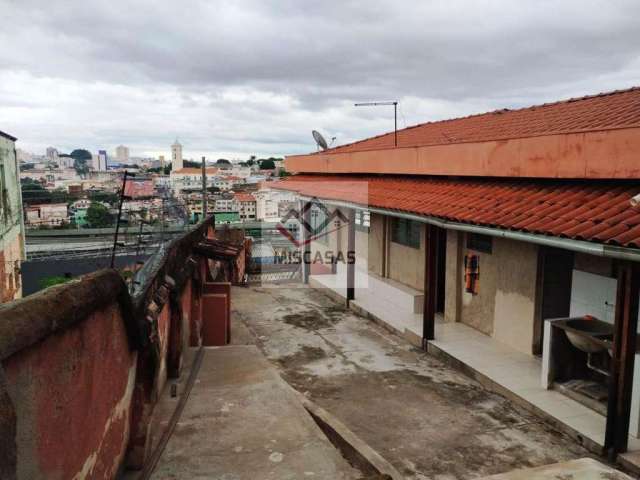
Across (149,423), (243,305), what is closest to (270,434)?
(149,423)

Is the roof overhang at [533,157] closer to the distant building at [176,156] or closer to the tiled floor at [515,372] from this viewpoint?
the tiled floor at [515,372]

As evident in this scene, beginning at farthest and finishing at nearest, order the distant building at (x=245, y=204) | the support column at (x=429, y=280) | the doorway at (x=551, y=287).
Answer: the distant building at (x=245, y=204)
the support column at (x=429, y=280)
the doorway at (x=551, y=287)

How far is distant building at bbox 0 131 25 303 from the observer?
18.3 m

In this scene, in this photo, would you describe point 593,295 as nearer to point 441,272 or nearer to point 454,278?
point 454,278

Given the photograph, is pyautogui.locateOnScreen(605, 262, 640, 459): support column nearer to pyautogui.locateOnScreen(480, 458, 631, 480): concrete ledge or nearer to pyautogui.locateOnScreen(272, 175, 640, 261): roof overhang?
pyautogui.locateOnScreen(272, 175, 640, 261): roof overhang

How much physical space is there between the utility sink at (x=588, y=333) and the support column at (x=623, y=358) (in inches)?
26.5

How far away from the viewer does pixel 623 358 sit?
5.30 metres

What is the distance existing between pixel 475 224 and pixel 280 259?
14416 mm

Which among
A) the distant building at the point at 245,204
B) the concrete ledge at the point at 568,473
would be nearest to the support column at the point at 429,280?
the concrete ledge at the point at 568,473

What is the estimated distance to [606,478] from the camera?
3.57 metres

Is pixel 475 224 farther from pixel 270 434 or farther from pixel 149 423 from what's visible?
pixel 149 423

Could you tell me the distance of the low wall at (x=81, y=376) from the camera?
2.36 meters

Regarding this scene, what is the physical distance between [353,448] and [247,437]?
1.06 m

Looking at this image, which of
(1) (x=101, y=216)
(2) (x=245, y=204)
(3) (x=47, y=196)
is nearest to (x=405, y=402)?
(1) (x=101, y=216)
